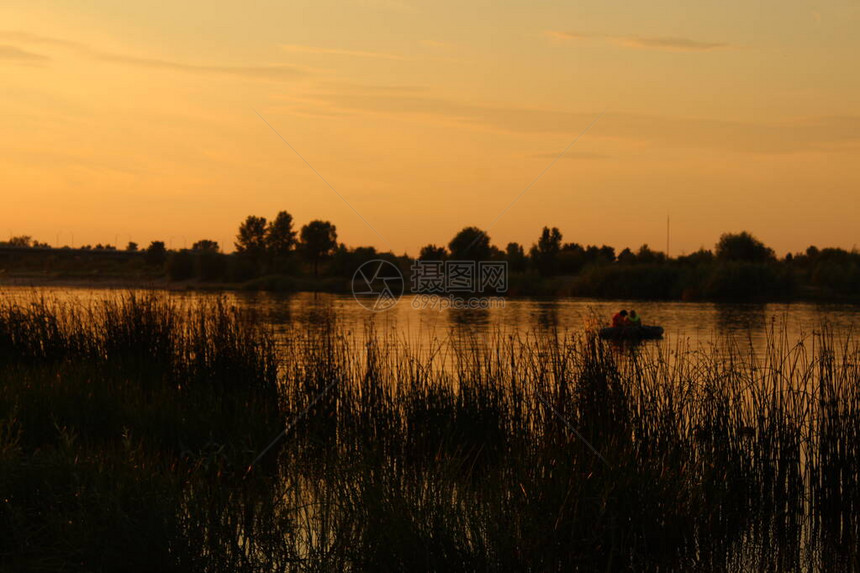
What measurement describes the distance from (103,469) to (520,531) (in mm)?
3016

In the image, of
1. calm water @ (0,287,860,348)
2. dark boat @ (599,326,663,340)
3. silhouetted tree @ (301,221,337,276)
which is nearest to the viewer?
dark boat @ (599,326,663,340)

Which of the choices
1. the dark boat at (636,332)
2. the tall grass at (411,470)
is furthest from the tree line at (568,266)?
the tall grass at (411,470)

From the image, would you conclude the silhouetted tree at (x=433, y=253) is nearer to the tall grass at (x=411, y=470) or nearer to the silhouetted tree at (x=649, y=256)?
the silhouetted tree at (x=649, y=256)

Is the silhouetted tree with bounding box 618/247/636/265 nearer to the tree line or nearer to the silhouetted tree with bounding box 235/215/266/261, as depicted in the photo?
the tree line

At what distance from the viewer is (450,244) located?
6550cm

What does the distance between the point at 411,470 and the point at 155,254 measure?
76336 mm

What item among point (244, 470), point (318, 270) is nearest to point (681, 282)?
point (318, 270)

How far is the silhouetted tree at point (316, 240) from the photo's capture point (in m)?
75.4

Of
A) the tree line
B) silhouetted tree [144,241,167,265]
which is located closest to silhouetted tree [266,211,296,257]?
the tree line

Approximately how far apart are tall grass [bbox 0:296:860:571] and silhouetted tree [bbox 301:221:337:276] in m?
64.8

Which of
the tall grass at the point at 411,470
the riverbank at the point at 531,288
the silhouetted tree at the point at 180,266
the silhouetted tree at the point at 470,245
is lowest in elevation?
the tall grass at the point at 411,470

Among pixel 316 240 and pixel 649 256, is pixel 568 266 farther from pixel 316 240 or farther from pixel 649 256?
pixel 316 240

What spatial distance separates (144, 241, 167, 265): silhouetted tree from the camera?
253 feet

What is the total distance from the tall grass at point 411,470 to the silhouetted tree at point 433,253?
46624 mm
